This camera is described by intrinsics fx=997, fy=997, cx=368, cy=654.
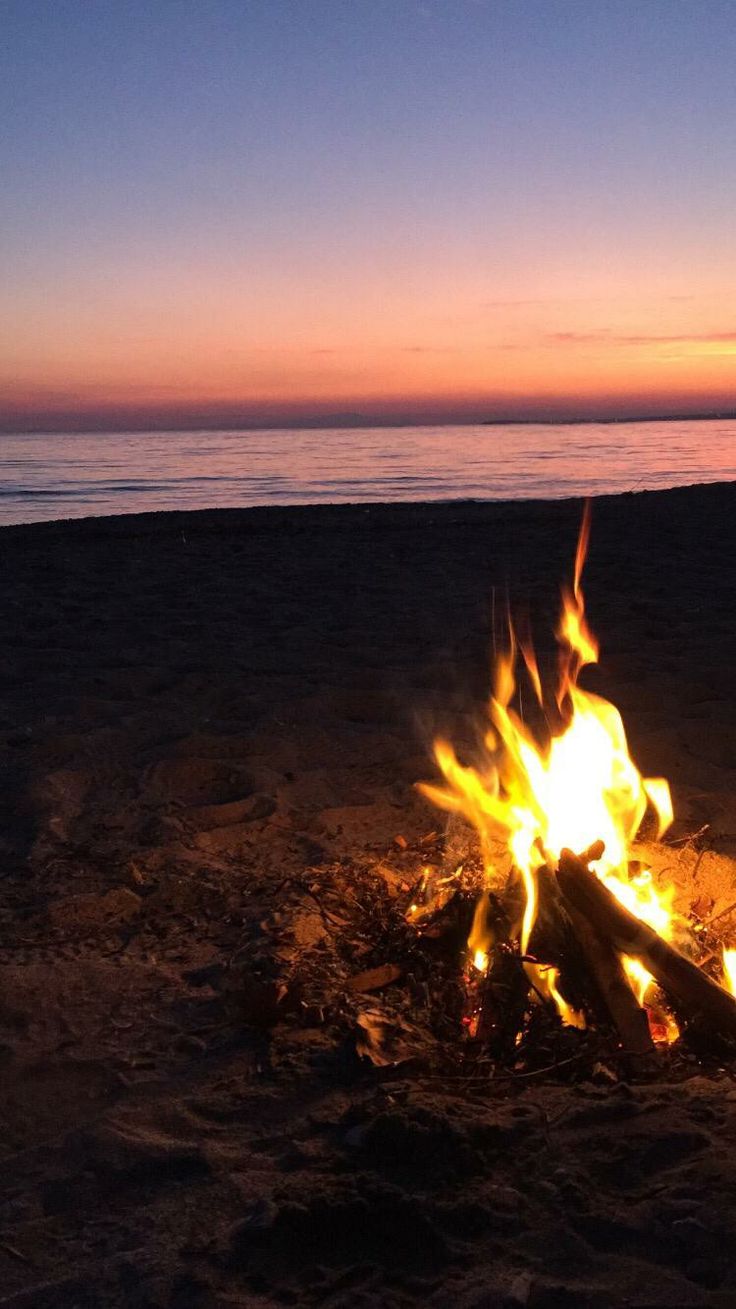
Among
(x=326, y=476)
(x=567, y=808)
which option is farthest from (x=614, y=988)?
(x=326, y=476)

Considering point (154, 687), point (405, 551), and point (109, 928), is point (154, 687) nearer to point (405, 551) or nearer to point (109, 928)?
point (109, 928)

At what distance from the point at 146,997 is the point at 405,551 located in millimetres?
9051

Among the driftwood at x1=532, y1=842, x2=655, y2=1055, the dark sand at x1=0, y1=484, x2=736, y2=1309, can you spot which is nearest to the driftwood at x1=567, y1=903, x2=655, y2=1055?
the driftwood at x1=532, y1=842, x2=655, y2=1055

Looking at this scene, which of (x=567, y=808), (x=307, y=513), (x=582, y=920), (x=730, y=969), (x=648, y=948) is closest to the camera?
(x=648, y=948)

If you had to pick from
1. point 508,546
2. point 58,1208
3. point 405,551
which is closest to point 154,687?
point 58,1208

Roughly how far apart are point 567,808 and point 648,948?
84cm

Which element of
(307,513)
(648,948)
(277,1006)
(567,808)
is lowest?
(277,1006)

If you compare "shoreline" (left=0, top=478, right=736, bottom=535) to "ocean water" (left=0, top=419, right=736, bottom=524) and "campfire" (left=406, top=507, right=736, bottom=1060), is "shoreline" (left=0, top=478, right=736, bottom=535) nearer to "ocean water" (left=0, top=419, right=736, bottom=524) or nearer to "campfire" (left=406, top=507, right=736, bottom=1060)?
"ocean water" (left=0, top=419, right=736, bottom=524)

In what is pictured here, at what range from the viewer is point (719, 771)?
4652 millimetres

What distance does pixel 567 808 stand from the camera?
348cm

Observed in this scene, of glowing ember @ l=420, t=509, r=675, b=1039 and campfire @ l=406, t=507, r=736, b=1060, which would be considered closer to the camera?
campfire @ l=406, t=507, r=736, b=1060

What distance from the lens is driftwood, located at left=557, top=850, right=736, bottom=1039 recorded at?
102 inches

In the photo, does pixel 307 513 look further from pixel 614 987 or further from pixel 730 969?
pixel 614 987

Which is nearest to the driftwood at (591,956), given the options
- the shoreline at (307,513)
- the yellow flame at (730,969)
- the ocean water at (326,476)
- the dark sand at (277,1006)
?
the dark sand at (277,1006)
